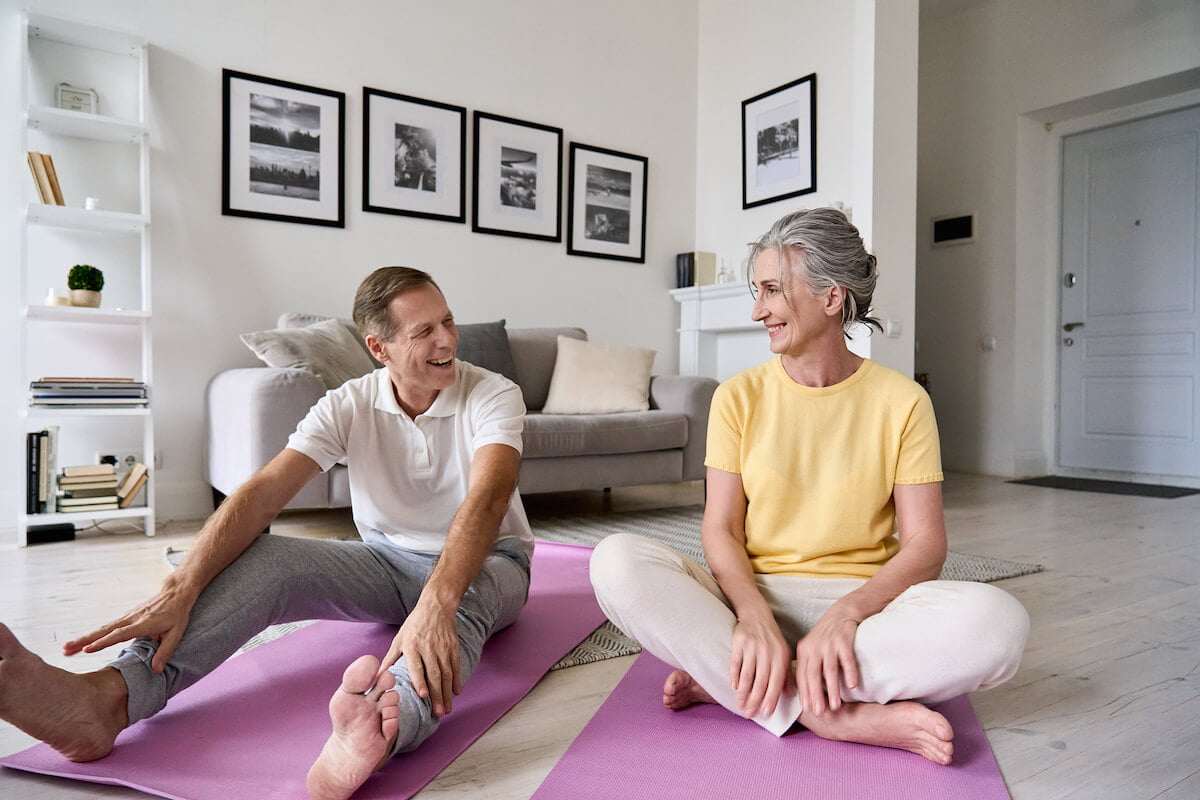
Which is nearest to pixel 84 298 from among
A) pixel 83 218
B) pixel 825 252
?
pixel 83 218

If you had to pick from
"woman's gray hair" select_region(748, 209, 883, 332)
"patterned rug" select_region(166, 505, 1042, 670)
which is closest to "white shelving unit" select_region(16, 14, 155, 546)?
"patterned rug" select_region(166, 505, 1042, 670)

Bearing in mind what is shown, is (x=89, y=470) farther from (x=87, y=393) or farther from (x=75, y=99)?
(x=75, y=99)

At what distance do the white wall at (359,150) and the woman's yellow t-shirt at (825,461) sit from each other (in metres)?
2.83

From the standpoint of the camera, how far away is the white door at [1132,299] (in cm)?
469

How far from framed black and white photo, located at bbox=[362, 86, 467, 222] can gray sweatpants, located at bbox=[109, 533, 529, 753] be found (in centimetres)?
268

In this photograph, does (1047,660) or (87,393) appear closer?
(1047,660)

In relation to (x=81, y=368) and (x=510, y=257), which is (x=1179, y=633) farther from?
(x=81, y=368)

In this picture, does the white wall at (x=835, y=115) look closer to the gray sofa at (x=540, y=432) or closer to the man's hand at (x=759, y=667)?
the gray sofa at (x=540, y=432)

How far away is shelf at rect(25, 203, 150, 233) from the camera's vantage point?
2.89 m

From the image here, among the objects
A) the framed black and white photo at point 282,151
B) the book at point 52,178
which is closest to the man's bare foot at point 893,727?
the book at point 52,178

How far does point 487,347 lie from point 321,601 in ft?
7.30

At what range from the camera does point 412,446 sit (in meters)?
1.55

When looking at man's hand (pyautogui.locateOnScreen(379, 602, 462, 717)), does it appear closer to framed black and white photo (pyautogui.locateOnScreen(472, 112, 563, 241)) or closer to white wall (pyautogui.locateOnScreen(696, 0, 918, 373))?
white wall (pyautogui.locateOnScreen(696, 0, 918, 373))

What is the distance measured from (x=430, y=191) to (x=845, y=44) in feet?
7.51
